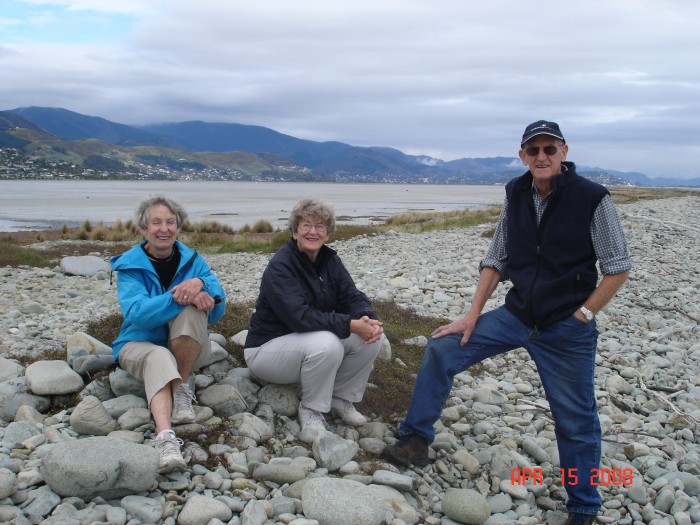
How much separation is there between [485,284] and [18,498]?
3424 mm

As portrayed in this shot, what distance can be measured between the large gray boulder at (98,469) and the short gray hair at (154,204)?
6.07ft

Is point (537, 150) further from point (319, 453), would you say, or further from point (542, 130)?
point (319, 453)

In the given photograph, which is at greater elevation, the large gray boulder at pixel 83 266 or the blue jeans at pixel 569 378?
the blue jeans at pixel 569 378

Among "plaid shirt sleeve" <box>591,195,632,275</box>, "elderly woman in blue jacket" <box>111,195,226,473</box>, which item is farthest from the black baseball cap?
"elderly woman in blue jacket" <box>111,195,226,473</box>

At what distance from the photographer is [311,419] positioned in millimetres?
4938

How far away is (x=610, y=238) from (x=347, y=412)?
271 cm

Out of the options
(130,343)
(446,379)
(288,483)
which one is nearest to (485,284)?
(446,379)

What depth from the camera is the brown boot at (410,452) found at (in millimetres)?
4516

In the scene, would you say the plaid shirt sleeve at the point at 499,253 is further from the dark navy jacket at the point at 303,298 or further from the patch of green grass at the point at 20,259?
the patch of green grass at the point at 20,259

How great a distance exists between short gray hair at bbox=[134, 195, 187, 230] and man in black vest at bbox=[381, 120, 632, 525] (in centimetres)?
253

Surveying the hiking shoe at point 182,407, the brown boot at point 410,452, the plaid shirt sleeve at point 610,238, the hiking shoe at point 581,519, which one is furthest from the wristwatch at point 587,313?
the hiking shoe at point 182,407

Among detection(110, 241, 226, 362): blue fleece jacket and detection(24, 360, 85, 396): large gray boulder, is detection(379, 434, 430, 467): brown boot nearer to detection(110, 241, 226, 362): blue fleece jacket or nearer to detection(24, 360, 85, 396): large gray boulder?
detection(110, 241, 226, 362): blue fleece jacket

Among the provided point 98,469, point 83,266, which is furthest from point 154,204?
point 83,266

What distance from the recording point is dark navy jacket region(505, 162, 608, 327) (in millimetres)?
3783
